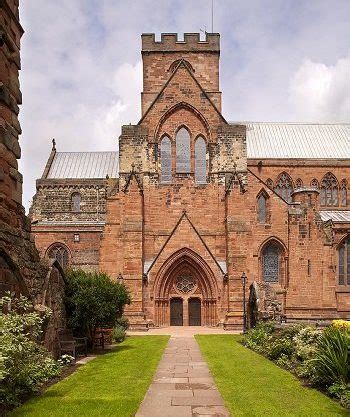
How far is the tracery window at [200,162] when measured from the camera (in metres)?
38.8

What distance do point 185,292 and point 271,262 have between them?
665cm

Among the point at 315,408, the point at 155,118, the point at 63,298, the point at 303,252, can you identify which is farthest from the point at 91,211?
the point at 315,408

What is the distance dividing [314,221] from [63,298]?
2368 cm

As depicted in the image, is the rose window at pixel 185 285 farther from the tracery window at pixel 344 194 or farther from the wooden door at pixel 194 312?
the tracery window at pixel 344 194

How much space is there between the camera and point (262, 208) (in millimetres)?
39812

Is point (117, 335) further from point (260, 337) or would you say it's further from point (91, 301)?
point (91, 301)

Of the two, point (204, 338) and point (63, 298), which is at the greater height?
point (63, 298)

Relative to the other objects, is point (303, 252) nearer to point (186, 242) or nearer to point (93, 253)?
point (186, 242)

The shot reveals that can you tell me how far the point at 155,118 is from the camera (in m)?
38.8

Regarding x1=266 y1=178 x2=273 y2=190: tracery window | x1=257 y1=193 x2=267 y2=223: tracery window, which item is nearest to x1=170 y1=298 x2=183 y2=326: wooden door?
x1=257 y1=193 x2=267 y2=223: tracery window

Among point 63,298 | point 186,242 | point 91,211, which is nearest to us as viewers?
point 63,298

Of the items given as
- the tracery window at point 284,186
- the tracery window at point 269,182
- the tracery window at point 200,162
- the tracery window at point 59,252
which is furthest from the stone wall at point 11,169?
the tracery window at point 284,186

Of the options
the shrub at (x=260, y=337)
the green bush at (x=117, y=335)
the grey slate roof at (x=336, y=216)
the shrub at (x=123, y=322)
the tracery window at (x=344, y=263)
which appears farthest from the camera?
the grey slate roof at (x=336, y=216)

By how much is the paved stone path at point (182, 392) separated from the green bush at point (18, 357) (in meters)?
2.37
